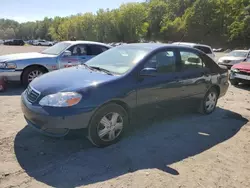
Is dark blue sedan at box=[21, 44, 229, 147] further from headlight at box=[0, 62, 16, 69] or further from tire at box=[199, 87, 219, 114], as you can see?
headlight at box=[0, 62, 16, 69]

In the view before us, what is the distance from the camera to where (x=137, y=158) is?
3670mm

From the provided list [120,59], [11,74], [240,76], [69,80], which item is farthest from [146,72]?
[240,76]

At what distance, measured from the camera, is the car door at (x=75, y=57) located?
7.94 meters

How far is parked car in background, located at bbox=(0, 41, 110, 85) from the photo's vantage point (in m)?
7.25

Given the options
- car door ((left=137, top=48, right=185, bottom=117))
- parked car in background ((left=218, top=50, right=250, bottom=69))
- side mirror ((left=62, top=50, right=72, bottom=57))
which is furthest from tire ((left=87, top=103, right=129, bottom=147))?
parked car in background ((left=218, top=50, right=250, bottom=69))

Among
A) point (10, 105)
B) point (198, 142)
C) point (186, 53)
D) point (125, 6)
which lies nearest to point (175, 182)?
point (198, 142)

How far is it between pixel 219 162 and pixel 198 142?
674mm

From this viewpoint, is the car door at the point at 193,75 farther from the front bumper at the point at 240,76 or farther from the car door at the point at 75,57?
the front bumper at the point at 240,76

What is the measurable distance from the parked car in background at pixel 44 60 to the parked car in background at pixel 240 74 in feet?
17.1

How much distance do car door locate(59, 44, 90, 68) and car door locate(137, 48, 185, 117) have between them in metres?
3.97

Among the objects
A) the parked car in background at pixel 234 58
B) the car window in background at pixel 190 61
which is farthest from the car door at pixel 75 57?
the parked car in background at pixel 234 58

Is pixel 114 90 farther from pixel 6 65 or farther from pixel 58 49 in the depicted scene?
pixel 58 49

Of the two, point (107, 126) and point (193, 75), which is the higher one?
point (193, 75)

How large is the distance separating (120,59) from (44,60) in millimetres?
3910
